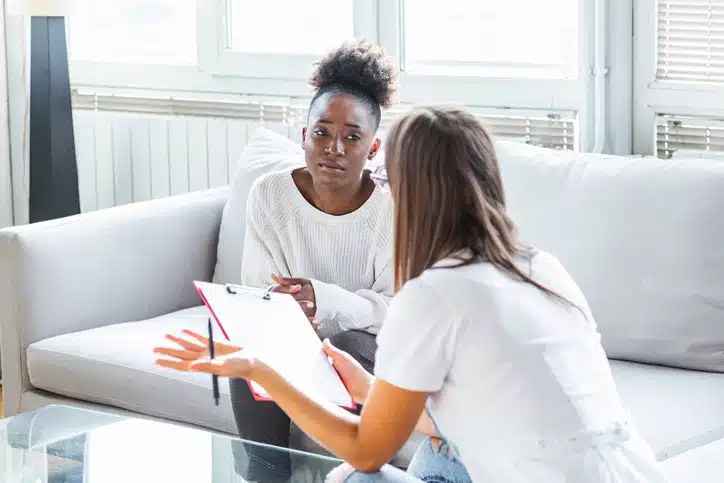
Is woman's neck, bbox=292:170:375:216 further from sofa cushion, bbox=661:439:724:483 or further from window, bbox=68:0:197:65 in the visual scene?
window, bbox=68:0:197:65

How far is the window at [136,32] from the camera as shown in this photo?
3.69m

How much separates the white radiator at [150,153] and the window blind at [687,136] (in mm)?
1041

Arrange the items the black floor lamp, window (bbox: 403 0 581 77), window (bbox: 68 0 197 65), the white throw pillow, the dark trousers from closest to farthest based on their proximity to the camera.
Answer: the dark trousers
the white throw pillow
window (bbox: 403 0 581 77)
the black floor lamp
window (bbox: 68 0 197 65)

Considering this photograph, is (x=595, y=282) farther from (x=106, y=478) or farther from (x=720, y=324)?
(x=106, y=478)

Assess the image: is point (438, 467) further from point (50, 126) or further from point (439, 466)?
point (50, 126)

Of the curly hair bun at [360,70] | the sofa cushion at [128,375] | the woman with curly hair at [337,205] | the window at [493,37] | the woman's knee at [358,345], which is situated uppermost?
the window at [493,37]

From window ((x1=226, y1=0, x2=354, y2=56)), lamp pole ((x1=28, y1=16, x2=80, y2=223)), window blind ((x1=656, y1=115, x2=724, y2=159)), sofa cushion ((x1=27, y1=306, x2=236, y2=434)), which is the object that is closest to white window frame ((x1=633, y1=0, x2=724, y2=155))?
window blind ((x1=656, y1=115, x2=724, y2=159))

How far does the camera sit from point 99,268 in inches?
111

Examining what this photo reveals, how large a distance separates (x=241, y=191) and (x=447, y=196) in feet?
5.02

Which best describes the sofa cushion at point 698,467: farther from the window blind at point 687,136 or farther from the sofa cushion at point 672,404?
the window blind at point 687,136

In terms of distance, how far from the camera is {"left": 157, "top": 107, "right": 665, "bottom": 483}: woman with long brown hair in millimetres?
1404

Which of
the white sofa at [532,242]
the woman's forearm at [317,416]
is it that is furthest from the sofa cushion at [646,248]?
the woman's forearm at [317,416]

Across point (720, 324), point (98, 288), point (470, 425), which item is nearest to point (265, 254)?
point (98, 288)

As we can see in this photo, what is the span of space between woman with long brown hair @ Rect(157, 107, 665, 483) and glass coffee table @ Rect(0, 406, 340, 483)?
37 cm
